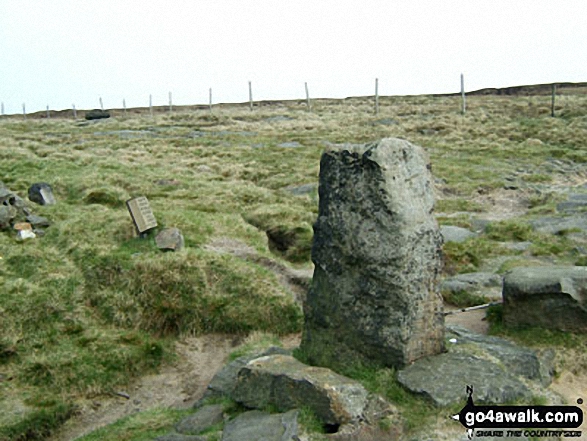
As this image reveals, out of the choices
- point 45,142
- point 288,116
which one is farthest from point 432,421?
point 288,116

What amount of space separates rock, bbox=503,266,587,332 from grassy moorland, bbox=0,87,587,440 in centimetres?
371

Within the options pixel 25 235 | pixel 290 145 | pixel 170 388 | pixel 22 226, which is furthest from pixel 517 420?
pixel 290 145

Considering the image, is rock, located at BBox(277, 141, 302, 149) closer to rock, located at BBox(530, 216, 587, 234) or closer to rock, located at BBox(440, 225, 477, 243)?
rock, located at BBox(440, 225, 477, 243)

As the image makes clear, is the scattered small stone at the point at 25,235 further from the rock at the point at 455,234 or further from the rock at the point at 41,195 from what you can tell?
the rock at the point at 455,234

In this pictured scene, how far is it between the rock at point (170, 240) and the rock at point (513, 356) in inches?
273

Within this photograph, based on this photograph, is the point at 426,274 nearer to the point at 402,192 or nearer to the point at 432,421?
the point at 402,192

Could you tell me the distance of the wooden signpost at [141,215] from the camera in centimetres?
1412

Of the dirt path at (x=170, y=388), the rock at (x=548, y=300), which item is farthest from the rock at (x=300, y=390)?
the rock at (x=548, y=300)

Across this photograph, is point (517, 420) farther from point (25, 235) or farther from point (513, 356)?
point (25, 235)

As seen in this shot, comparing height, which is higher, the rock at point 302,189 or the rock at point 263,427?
the rock at point 302,189

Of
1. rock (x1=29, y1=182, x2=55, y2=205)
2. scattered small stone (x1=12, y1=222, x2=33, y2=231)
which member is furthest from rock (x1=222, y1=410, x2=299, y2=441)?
rock (x1=29, y1=182, x2=55, y2=205)

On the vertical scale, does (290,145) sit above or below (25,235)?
above

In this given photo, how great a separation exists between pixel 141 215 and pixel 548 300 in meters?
9.43

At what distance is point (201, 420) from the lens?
25.0 ft
